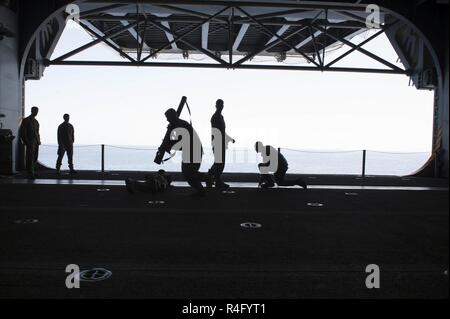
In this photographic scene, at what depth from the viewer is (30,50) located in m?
13.5

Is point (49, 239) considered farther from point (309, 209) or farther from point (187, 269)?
point (309, 209)

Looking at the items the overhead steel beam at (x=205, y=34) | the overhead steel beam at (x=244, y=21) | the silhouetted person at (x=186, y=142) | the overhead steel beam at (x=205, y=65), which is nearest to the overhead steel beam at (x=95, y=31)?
the overhead steel beam at (x=205, y=65)

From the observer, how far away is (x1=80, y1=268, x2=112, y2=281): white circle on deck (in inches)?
113

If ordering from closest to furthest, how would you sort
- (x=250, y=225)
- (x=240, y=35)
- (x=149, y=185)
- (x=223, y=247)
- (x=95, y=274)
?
(x=95, y=274), (x=223, y=247), (x=250, y=225), (x=149, y=185), (x=240, y=35)

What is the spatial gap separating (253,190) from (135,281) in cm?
564

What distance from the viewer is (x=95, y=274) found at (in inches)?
117

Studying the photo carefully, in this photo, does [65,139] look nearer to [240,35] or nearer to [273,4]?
[273,4]

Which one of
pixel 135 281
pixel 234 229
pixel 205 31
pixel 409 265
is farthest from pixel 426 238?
pixel 205 31

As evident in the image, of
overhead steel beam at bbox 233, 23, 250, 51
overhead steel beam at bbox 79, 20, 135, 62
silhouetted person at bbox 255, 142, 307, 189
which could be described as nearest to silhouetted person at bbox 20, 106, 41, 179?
overhead steel beam at bbox 79, 20, 135, 62

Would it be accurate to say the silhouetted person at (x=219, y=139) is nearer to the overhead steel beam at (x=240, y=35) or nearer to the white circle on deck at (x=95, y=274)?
the white circle on deck at (x=95, y=274)

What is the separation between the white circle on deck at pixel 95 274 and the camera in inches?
113

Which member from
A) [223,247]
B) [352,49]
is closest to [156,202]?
[223,247]

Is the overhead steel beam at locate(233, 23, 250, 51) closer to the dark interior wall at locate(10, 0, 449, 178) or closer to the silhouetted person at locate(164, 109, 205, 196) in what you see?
the dark interior wall at locate(10, 0, 449, 178)

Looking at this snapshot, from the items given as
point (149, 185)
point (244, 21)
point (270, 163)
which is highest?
point (244, 21)
